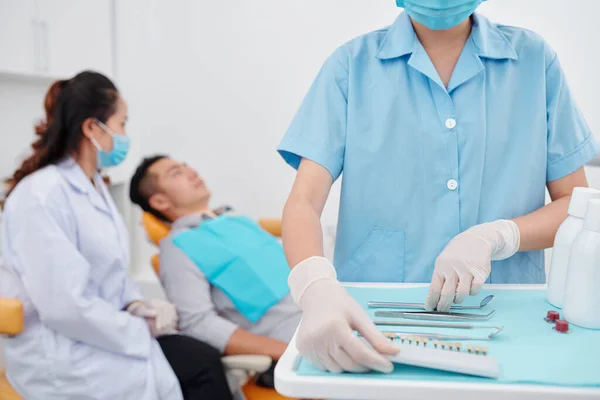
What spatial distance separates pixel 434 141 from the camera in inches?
42.3

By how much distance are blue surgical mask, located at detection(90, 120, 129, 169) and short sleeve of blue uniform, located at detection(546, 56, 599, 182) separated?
1.43m

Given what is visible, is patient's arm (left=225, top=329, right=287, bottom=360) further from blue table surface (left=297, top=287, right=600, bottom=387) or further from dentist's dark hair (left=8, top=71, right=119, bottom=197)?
blue table surface (left=297, top=287, right=600, bottom=387)

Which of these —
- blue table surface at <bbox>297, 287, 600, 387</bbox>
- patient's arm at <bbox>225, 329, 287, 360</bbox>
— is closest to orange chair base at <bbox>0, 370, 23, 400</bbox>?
patient's arm at <bbox>225, 329, 287, 360</bbox>

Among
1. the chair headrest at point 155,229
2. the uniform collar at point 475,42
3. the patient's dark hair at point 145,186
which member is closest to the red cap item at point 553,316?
the uniform collar at point 475,42

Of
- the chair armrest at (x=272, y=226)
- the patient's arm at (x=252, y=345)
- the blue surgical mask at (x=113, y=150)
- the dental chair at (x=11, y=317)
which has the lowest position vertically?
the patient's arm at (x=252, y=345)

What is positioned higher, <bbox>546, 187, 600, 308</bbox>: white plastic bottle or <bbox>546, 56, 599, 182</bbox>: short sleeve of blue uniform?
<bbox>546, 56, 599, 182</bbox>: short sleeve of blue uniform

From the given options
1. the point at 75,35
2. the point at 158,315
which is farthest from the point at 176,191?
the point at 75,35

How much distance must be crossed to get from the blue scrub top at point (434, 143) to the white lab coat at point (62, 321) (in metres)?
0.87

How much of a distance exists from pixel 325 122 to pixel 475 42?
1.09 ft

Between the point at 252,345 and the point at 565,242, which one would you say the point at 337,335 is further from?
the point at 252,345

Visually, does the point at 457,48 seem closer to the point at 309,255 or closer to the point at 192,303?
the point at 309,255

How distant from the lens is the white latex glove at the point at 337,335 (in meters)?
0.62

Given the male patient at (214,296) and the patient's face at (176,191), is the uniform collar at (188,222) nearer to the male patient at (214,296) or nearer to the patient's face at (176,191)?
the male patient at (214,296)

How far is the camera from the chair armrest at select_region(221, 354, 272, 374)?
1688mm
